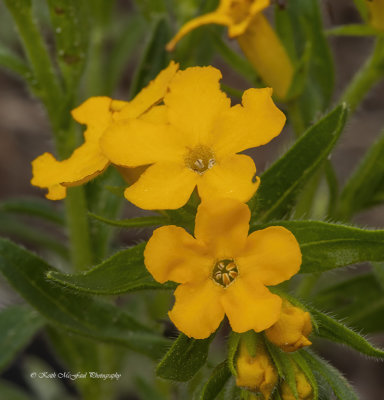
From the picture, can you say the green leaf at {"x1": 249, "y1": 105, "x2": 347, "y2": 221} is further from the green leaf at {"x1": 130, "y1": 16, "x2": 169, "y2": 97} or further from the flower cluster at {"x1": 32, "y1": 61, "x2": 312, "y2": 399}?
the green leaf at {"x1": 130, "y1": 16, "x2": 169, "y2": 97}

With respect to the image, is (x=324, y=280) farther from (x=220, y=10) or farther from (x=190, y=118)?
(x=190, y=118)

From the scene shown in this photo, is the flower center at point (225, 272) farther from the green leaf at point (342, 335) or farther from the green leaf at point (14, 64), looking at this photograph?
the green leaf at point (14, 64)

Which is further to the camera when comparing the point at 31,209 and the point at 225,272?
the point at 31,209

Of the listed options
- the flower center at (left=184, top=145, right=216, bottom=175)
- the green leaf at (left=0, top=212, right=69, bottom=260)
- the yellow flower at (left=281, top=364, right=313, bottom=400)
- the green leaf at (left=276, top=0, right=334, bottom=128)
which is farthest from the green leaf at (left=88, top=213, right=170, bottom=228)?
the green leaf at (left=0, top=212, right=69, bottom=260)

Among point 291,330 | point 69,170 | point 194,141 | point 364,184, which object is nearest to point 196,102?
point 194,141

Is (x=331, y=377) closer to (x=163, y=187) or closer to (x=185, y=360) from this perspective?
(x=185, y=360)

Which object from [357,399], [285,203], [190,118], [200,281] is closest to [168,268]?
[200,281]

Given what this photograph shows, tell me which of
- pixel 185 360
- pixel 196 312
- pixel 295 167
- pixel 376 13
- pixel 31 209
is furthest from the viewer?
pixel 31 209
